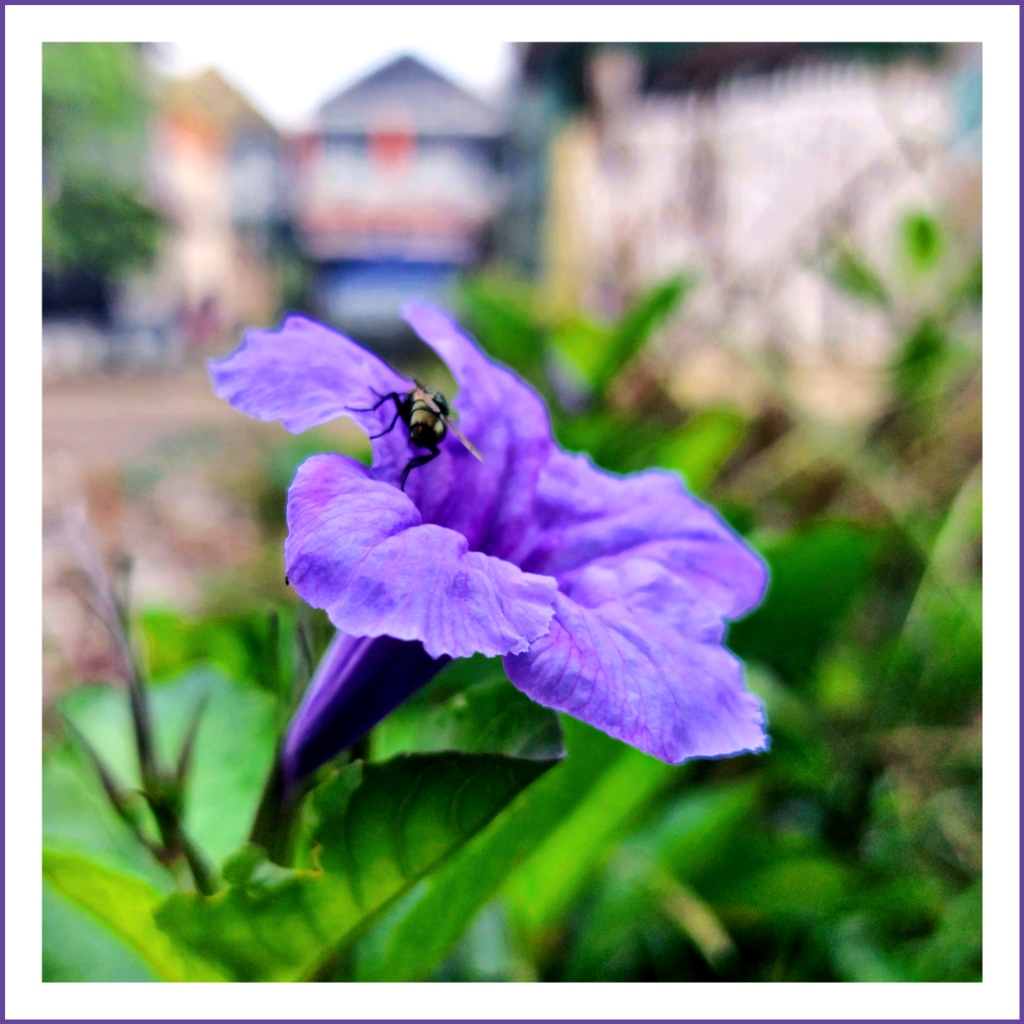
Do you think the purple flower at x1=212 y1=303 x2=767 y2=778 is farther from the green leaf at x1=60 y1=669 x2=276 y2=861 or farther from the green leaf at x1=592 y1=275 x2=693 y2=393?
the green leaf at x1=592 y1=275 x2=693 y2=393

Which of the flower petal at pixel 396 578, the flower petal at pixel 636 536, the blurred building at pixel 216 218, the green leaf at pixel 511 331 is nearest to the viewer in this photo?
the flower petal at pixel 396 578

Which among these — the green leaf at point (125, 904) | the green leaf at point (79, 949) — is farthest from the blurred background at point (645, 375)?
the green leaf at point (125, 904)

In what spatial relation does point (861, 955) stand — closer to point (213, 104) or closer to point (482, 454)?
point (482, 454)

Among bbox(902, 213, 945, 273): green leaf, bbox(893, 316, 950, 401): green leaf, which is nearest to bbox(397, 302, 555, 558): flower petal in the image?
bbox(902, 213, 945, 273): green leaf

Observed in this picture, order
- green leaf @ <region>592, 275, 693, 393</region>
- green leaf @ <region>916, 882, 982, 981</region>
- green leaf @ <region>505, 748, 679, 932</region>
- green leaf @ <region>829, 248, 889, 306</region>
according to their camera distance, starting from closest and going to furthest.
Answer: green leaf @ <region>505, 748, 679, 932</region> < green leaf @ <region>916, 882, 982, 981</region> < green leaf @ <region>592, 275, 693, 393</region> < green leaf @ <region>829, 248, 889, 306</region>

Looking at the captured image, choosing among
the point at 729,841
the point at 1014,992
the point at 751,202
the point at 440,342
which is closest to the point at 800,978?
the point at 729,841

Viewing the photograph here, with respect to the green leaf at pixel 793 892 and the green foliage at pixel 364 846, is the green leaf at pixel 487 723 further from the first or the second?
the green leaf at pixel 793 892

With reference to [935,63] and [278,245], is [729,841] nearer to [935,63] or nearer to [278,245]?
[935,63]
